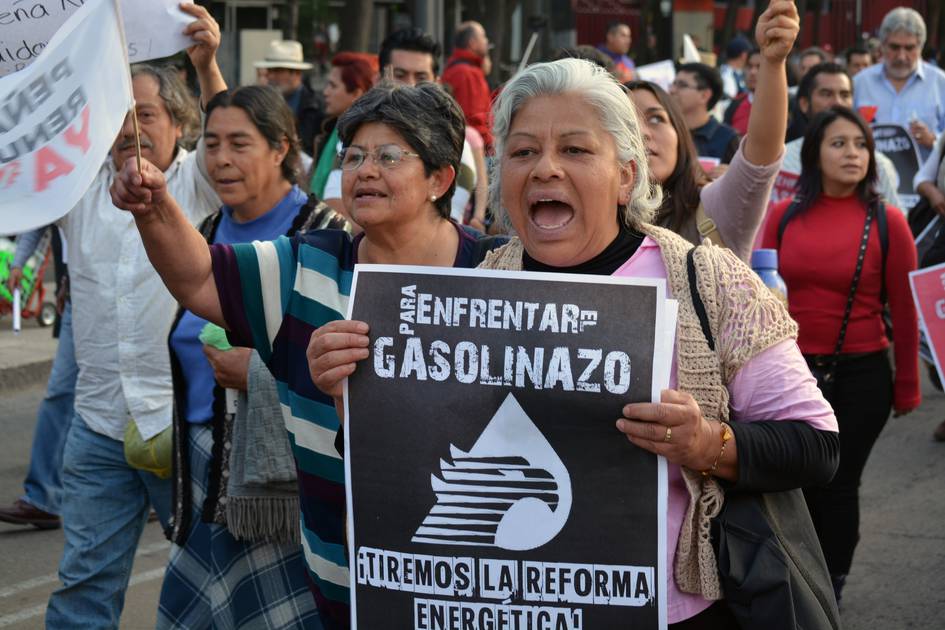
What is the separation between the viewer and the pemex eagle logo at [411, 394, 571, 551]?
260 centimetres

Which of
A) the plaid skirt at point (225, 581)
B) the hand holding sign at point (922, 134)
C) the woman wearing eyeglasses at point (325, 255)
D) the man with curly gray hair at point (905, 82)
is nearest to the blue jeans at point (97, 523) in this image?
the plaid skirt at point (225, 581)

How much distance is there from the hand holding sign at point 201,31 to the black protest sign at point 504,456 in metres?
1.84

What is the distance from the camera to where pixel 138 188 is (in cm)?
292

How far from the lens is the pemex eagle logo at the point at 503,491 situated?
260 cm

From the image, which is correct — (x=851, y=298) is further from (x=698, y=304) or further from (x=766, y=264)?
(x=698, y=304)

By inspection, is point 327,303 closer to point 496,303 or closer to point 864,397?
point 496,303

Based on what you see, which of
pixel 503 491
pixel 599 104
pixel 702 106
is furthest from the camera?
pixel 702 106

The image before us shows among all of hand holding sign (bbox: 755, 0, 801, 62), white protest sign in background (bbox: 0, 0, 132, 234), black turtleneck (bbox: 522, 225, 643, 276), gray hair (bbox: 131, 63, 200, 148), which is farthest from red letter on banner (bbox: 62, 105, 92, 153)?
gray hair (bbox: 131, 63, 200, 148)

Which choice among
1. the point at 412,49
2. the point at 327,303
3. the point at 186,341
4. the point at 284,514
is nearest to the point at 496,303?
the point at 327,303

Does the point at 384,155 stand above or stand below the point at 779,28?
below

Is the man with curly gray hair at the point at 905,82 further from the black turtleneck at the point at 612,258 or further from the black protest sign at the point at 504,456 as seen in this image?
the black protest sign at the point at 504,456

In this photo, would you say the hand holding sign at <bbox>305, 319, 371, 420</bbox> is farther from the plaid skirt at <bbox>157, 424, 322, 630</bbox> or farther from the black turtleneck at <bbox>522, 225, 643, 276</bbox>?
the plaid skirt at <bbox>157, 424, 322, 630</bbox>

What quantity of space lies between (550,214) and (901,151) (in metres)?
7.41

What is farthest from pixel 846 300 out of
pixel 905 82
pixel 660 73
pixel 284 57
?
pixel 284 57
